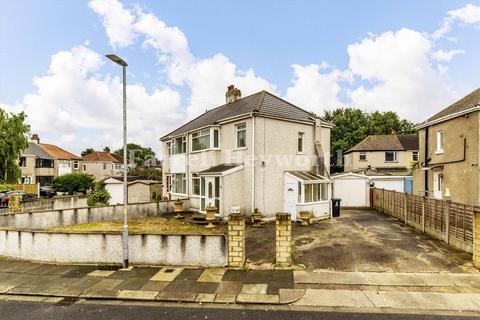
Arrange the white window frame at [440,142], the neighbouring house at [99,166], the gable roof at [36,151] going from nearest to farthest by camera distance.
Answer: the white window frame at [440,142] → the gable roof at [36,151] → the neighbouring house at [99,166]

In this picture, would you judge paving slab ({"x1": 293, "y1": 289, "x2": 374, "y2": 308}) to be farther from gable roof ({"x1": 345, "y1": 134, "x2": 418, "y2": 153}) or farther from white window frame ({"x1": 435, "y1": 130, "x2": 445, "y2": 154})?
gable roof ({"x1": 345, "y1": 134, "x2": 418, "y2": 153})

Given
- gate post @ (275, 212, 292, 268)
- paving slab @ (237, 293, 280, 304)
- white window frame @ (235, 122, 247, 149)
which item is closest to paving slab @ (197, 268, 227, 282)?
paving slab @ (237, 293, 280, 304)

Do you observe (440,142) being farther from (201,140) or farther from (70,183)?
(70,183)

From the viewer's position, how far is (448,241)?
10.4 meters

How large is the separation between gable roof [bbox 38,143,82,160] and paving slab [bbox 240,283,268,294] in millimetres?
52674

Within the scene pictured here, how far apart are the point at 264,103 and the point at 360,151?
2394 cm

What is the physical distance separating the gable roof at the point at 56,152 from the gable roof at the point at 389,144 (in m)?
51.4

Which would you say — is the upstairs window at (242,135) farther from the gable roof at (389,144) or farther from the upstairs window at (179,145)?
the gable roof at (389,144)

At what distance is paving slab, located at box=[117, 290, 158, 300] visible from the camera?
22.1ft

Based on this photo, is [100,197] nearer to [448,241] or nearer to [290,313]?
[290,313]

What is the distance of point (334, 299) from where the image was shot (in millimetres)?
6434

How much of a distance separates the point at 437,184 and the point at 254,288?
1756 cm

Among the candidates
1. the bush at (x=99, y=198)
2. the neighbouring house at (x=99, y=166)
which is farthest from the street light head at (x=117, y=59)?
the neighbouring house at (x=99, y=166)

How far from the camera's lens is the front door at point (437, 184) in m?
18.0
